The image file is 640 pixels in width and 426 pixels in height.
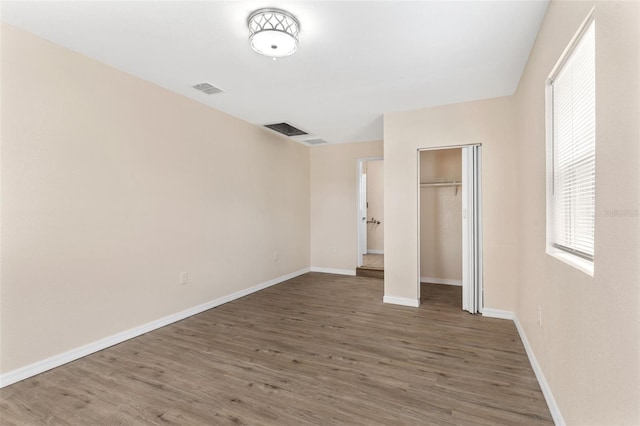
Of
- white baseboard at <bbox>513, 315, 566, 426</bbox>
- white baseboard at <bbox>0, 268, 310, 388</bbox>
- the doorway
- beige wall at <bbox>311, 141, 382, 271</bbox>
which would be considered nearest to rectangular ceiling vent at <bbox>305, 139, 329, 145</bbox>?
beige wall at <bbox>311, 141, 382, 271</bbox>

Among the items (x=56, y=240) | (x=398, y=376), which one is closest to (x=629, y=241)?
(x=398, y=376)

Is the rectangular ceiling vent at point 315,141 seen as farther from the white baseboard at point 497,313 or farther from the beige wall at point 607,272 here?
the beige wall at point 607,272

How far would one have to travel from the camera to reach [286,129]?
16.5 feet

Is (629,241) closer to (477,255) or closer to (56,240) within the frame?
(477,255)

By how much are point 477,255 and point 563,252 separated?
189cm

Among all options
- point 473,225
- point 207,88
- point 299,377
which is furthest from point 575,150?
point 207,88

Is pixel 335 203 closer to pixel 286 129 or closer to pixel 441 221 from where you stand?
pixel 286 129

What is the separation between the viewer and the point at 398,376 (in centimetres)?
230

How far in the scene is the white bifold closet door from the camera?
3719mm

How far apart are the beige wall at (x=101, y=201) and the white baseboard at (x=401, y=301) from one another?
214 cm

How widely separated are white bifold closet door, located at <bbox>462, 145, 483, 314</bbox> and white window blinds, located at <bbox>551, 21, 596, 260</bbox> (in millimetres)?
1659

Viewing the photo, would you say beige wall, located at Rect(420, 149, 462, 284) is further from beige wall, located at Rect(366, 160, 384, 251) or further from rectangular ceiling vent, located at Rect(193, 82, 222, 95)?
rectangular ceiling vent, located at Rect(193, 82, 222, 95)

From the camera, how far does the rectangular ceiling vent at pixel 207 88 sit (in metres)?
3.27

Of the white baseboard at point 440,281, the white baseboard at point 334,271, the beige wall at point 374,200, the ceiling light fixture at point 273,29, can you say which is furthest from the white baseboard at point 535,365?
the beige wall at point 374,200
